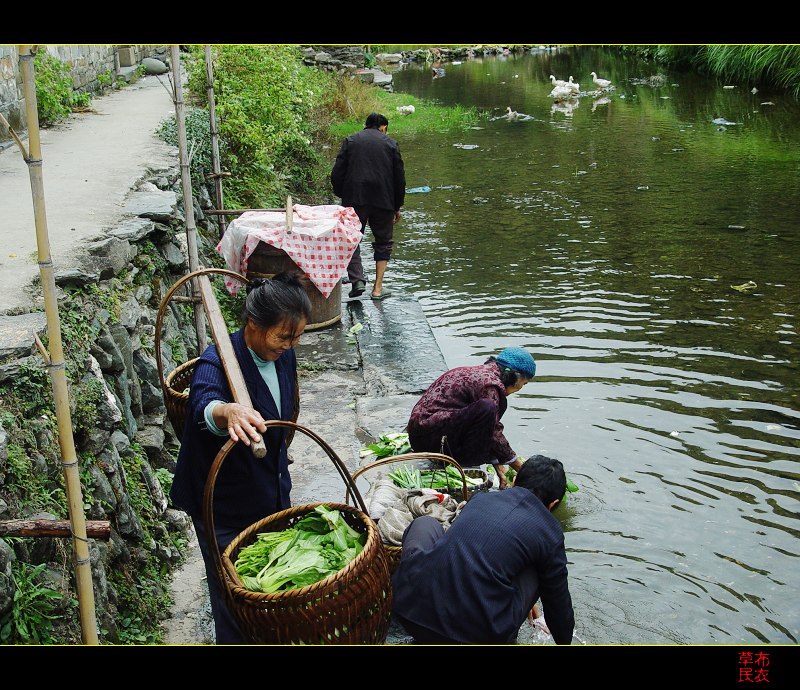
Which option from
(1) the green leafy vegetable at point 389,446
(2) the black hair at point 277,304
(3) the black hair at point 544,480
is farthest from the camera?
(1) the green leafy vegetable at point 389,446

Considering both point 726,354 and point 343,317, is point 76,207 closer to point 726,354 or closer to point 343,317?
point 343,317

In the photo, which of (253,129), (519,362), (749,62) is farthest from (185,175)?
(749,62)

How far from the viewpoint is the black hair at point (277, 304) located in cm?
315

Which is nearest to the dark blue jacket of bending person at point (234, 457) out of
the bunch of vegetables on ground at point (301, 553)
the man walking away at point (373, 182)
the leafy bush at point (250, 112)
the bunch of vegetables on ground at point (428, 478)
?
the bunch of vegetables on ground at point (301, 553)

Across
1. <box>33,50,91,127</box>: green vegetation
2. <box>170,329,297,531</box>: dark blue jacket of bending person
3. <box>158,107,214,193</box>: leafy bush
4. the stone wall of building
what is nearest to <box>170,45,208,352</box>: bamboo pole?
<box>170,329,297,531</box>: dark blue jacket of bending person

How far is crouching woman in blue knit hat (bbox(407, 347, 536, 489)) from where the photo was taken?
4.97 m

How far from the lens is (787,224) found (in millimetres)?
11508

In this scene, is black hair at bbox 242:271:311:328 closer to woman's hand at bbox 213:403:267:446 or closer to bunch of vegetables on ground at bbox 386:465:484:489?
woman's hand at bbox 213:403:267:446

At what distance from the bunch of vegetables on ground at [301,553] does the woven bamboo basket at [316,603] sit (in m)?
0.10

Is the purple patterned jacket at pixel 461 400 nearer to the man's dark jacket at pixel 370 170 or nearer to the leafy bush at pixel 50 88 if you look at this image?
the man's dark jacket at pixel 370 170

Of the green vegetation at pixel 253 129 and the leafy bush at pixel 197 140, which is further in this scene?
the green vegetation at pixel 253 129

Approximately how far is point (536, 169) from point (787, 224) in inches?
204

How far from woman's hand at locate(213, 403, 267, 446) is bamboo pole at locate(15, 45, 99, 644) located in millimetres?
507

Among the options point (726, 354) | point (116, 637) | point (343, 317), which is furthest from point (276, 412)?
point (726, 354)
